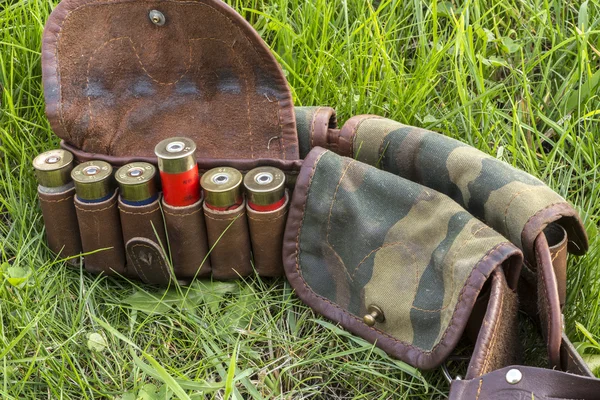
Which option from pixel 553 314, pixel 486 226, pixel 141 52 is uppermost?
pixel 141 52

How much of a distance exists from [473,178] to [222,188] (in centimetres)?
84

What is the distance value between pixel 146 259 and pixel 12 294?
458 mm

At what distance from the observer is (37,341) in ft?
7.73

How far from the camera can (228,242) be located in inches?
102

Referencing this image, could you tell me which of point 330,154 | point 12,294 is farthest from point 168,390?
point 330,154

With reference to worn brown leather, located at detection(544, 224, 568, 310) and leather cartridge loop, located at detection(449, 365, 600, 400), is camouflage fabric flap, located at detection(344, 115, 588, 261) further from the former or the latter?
leather cartridge loop, located at detection(449, 365, 600, 400)

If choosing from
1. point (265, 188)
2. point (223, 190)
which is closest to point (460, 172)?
point (265, 188)

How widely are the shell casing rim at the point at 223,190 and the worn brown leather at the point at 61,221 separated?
1.64 ft

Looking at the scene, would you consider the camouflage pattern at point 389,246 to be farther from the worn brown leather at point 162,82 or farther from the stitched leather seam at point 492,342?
the worn brown leather at point 162,82

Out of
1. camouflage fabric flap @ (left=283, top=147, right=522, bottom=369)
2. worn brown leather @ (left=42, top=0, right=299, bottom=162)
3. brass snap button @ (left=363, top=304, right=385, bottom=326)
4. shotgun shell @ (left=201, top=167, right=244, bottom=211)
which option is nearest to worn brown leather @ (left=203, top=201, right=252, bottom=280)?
shotgun shell @ (left=201, top=167, right=244, bottom=211)

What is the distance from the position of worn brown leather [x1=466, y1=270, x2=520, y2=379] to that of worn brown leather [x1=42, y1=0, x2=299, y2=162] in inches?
35.3

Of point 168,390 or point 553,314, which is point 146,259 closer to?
point 168,390

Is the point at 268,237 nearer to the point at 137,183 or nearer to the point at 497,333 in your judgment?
the point at 137,183

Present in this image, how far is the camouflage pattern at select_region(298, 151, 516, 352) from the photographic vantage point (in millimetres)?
2254
